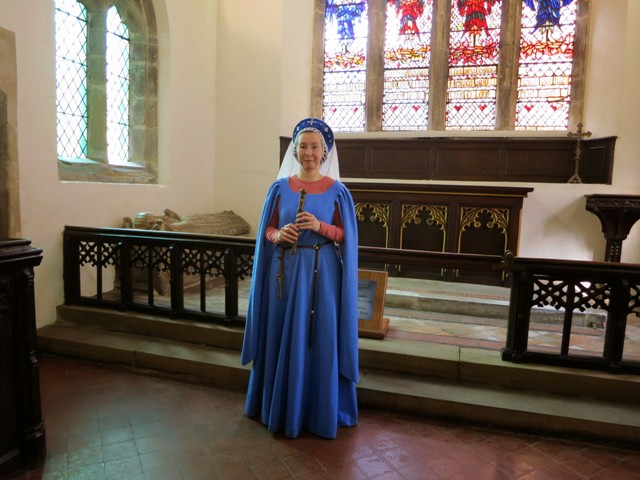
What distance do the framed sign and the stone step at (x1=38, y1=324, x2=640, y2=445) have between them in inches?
4.6

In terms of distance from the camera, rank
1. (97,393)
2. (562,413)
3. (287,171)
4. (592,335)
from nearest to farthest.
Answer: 1. (562,413)
2. (287,171)
3. (97,393)
4. (592,335)

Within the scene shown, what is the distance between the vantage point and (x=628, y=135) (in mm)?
5707

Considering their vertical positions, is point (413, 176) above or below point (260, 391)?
above

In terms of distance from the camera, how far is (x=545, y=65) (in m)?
6.62

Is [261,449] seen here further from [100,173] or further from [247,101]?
[247,101]

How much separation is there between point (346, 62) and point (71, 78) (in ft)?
13.7

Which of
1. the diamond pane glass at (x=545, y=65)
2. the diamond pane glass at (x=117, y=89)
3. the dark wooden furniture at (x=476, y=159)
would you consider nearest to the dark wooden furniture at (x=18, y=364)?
the diamond pane glass at (x=117, y=89)

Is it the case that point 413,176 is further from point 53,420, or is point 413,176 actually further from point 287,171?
point 53,420

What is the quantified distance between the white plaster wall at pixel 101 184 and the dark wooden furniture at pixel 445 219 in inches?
92.1

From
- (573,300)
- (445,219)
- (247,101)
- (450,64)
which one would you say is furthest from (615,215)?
(247,101)

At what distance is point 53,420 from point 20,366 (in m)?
0.66

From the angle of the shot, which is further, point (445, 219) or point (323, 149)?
point (445, 219)

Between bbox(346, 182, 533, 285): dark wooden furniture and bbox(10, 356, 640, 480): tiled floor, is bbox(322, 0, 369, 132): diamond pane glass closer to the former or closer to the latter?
bbox(346, 182, 533, 285): dark wooden furniture

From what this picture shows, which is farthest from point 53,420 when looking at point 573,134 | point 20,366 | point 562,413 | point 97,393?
point 573,134
